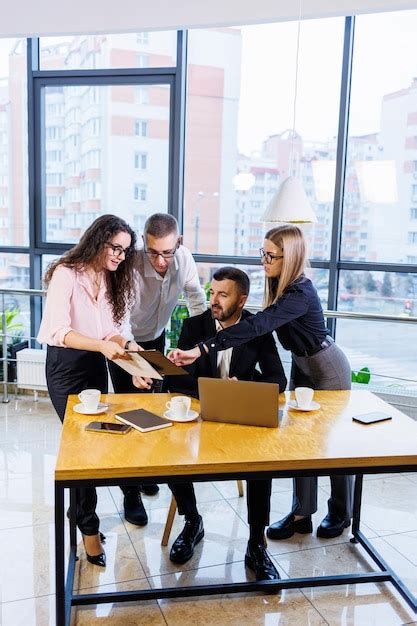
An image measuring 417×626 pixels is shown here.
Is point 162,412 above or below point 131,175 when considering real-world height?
below

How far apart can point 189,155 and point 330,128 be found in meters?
1.17

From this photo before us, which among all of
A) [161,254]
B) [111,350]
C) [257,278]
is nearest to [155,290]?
[161,254]

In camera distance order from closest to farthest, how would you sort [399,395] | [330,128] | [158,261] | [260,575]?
[260,575], [158,261], [399,395], [330,128]

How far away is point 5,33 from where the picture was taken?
4496mm

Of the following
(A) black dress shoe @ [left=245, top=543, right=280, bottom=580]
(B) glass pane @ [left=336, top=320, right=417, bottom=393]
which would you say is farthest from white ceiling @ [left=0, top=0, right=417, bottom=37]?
(A) black dress shoe @ [left=245, top=543, right=280, bottom=580]

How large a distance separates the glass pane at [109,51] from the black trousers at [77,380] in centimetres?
328

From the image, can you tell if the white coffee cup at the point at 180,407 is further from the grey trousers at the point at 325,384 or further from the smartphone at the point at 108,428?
the grey trousers at the point at 325,384

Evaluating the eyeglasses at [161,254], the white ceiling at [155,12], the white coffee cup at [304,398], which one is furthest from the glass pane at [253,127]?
the white coffee cup at [304,398]

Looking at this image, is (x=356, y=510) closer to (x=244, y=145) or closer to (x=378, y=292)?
(x=378, y=292)

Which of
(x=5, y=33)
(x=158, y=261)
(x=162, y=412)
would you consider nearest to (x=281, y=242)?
(x=158, y=261)

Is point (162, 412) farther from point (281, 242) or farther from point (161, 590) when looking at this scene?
point (281, 242)

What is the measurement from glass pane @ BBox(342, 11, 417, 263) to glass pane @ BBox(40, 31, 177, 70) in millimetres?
1519

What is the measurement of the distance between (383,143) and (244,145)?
1086 millimetres

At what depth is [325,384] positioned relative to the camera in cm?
261
